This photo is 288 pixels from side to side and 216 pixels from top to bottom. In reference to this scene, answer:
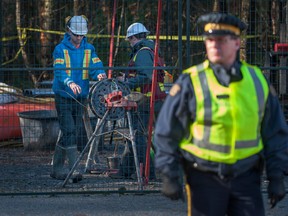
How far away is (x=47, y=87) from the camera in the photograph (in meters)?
12.2

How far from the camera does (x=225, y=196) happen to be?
4.92 metres

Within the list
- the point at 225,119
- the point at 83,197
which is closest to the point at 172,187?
the point at 225,119

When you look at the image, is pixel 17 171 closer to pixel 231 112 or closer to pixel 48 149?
pixel 48 149

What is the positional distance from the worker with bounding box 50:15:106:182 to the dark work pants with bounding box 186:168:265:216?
446 cm

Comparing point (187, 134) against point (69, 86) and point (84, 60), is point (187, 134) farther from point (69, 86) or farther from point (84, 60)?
point (84, 60)

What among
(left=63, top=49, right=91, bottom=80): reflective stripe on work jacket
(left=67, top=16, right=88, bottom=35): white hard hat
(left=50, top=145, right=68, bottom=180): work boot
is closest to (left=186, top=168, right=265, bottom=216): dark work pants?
(left=63, top=49, right=91, bottom=80): reflective stripe on work jacket

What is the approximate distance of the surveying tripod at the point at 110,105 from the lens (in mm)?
8922

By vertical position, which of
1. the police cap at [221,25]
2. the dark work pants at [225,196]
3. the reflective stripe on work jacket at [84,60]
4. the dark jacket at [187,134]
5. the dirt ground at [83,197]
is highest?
the police cap at [221,25]

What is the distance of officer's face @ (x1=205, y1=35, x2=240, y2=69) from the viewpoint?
4.93 metres

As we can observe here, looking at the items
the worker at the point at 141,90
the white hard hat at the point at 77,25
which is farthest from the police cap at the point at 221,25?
the white hard hat at the point at 77,25

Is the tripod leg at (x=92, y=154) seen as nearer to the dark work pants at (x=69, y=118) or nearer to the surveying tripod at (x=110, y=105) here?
the dark work pants at (x=69, y=118)

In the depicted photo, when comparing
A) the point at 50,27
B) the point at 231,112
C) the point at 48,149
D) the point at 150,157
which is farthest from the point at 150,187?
the point at 50,27

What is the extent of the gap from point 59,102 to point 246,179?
4803mm

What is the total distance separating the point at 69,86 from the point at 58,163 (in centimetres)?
94
